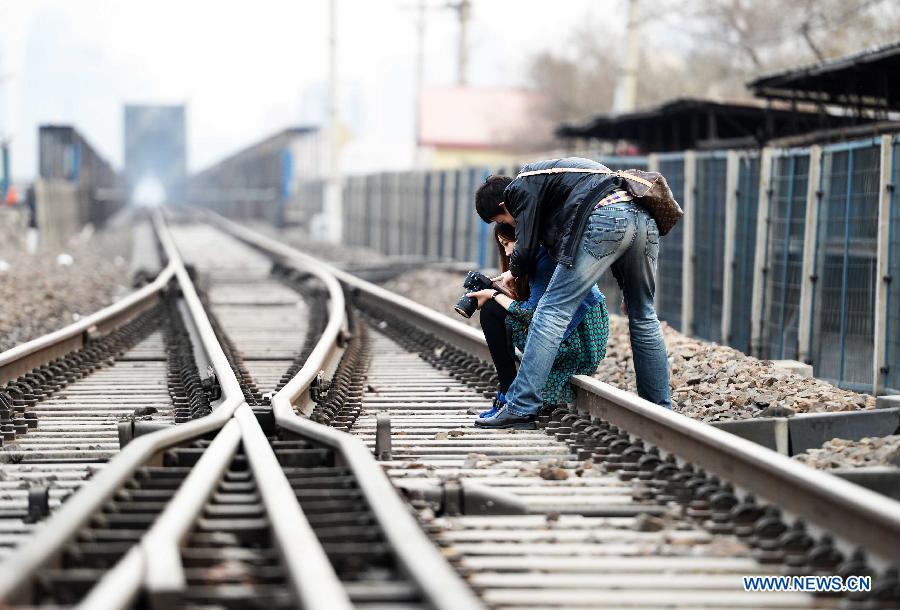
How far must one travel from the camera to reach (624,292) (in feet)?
21.9

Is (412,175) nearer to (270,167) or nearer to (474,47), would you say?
(270,167)

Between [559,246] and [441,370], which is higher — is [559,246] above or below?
above

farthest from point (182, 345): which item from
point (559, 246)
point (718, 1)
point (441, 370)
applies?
point (718, 1)

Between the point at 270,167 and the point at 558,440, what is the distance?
1897 inches

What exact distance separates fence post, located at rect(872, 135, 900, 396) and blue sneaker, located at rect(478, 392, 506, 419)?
3.68 metres

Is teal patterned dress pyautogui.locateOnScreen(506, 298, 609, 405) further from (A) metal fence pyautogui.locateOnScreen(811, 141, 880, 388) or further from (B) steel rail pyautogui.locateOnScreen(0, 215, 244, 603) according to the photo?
(A) metal fence pyautogui.locateOnScreen(811, 141, 880, 388)

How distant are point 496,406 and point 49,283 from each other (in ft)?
44.4

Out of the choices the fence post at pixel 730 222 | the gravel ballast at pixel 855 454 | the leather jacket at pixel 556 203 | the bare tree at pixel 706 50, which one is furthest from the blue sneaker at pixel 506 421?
the bare tree at pixel 706 50

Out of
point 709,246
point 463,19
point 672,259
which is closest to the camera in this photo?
point 709,246

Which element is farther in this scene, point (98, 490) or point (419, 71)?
point (419, 71)

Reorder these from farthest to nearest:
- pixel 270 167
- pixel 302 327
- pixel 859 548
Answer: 1. pixel 270 167
2. pixel 302 327
3. pixel 859 548

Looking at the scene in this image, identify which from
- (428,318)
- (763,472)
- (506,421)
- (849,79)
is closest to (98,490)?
(763,472)

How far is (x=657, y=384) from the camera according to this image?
675 centimetres

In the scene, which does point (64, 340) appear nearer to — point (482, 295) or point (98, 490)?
point (482, 295)
